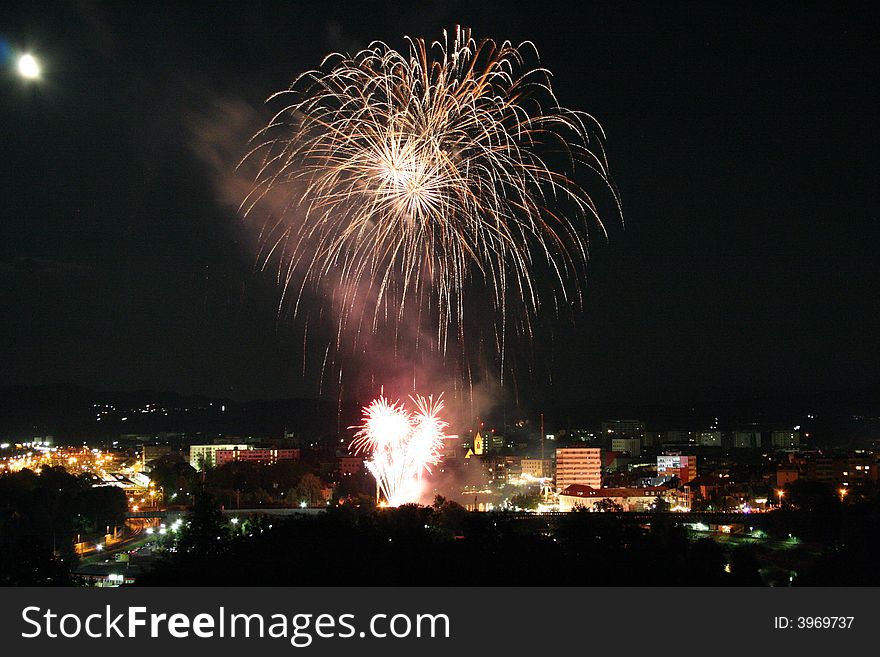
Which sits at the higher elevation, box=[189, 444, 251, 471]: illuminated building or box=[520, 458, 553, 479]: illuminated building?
box=[189, 444, 251, 471]: illuminated building

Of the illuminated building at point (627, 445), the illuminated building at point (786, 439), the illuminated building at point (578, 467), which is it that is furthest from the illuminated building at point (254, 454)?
the illuminated building at point (786, 439)

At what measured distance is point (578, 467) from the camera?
61.6m

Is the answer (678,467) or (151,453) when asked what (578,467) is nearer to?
(678,467)

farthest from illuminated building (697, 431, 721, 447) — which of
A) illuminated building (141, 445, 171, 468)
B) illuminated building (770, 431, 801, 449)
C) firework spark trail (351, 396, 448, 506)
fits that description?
firework spark trail (351, 396, 448, 506)

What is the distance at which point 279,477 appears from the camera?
4922cm

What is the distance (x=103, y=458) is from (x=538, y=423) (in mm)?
63919

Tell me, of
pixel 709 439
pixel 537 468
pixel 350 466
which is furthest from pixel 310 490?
pixel 709 439

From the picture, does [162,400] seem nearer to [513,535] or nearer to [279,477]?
[279,477]

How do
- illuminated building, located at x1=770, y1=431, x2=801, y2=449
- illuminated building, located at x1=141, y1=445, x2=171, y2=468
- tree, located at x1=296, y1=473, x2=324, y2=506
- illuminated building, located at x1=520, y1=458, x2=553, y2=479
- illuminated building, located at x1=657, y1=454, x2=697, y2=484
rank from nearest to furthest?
tree, located at x1=296, y1=473, x2=324, y2=506 → illuminated building, located at x1=657, y1=454, x2=697, y2=484 → illuminated building, located at x1=520, y1=458, x2=553, y2=479 → illuminated building, located at x1=141, y1=445, x2=171, y2=468 → illuminated building, located at x1=770, y1=431, x2=801, y2=449

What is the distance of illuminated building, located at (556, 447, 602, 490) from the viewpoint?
2399 inches

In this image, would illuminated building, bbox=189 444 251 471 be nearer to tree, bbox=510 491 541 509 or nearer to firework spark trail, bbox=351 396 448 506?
tree, bbox=510 491 541 509

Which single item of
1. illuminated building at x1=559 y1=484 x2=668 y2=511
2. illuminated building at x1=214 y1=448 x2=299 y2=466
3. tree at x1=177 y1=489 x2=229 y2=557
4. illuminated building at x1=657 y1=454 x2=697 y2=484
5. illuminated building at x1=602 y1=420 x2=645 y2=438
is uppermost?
illuminated building at x1=602 y1=420 x2=645 y2=438

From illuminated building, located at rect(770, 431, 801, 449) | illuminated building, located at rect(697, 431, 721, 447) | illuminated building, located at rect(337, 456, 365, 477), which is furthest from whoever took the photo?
illuminated building, located at rect(697, 431, 721, 447)
